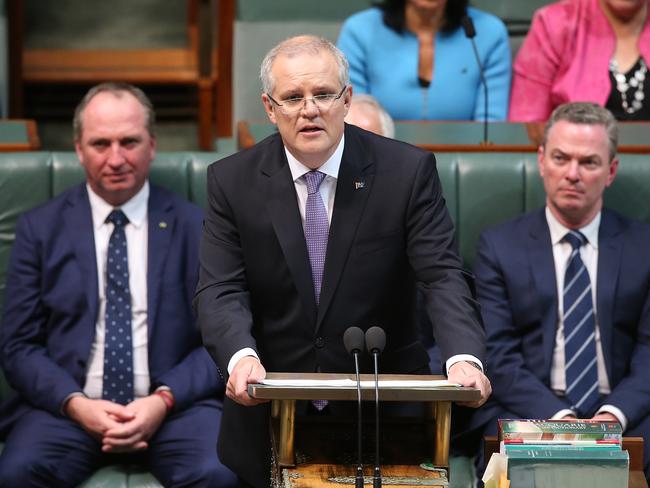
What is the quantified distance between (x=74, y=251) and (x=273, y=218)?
0.72m

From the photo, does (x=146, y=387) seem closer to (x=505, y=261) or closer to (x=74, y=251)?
(x=74, y=251)

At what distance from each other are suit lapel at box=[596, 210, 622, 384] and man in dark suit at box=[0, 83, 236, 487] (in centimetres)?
74

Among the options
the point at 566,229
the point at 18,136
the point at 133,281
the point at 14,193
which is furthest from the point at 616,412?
the point at 18,136

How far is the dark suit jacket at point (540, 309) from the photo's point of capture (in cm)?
217

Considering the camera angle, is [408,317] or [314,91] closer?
[314,91]

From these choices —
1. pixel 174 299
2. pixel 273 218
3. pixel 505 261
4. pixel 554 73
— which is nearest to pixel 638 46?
pixel 554 73

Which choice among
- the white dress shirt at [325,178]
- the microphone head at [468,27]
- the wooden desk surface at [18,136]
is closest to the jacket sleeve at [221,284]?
the white dress shirt at [325,178]

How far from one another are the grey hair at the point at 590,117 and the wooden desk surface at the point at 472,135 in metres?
0.21

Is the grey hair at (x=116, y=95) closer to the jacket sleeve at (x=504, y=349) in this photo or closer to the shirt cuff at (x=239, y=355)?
the jacket sleeve at (x=504, y=349)

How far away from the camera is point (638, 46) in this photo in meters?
2.85

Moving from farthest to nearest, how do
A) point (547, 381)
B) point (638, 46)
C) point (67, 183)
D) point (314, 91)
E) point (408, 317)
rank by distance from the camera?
1. point (638, 46)
2. point (67, 183)
3. point (547, 381)
4. point (408, 317)
5. point (314, 91)

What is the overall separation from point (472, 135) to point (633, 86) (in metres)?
0.48

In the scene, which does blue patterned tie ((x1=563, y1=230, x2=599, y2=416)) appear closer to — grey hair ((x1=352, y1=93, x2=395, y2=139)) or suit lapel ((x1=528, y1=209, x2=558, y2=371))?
suit lapel ((x1=528, y1=209, x2=558, y2=371))

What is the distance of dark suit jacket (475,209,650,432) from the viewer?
2.17 metres
